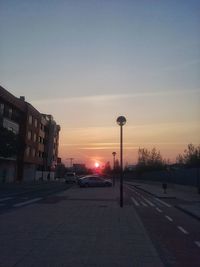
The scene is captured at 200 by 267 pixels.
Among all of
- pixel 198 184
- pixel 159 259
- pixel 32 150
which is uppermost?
pixel 32 150

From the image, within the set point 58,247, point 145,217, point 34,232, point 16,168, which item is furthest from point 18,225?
point 16,168

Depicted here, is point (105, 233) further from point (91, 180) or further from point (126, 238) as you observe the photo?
point (91, 180)

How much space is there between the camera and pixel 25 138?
9188 cm

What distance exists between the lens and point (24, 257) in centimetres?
969

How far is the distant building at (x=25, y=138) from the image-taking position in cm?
7869

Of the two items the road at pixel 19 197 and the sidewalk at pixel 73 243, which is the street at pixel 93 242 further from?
the road at pixel 19 197

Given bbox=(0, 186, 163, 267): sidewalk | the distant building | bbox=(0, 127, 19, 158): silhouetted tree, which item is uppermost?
the distant building

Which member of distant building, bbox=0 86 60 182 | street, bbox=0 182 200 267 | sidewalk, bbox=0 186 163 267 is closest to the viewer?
sidewalk, bbox=0 186 163 267

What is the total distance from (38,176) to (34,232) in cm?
9974

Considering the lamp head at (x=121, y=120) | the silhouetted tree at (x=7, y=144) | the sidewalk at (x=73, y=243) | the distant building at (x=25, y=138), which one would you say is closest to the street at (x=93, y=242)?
the sidewalk at (x=73, y=243)

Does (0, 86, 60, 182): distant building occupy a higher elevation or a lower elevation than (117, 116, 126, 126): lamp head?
higher

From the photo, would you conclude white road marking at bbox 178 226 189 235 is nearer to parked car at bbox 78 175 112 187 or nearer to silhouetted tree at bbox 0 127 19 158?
parked car at bbox 78 175 112 187

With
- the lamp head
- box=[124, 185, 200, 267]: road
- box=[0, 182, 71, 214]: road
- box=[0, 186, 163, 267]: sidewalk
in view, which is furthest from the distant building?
box=[0, 186, 163, 267]: sidewalk

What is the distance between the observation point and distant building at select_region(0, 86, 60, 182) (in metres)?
78.7
